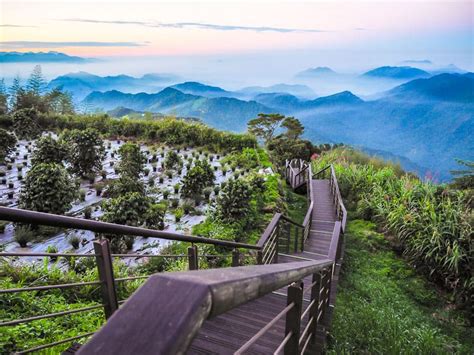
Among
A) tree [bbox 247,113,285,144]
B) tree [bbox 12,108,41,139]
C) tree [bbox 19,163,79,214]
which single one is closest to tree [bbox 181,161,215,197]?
tree [bbox 19,163,79,214]

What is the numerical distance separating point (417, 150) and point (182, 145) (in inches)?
4807

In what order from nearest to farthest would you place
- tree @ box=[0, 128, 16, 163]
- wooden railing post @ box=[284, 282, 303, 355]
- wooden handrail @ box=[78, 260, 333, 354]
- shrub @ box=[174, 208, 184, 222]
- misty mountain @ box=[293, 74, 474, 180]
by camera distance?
wooden handrail @ box=[78, 260, 333, 354] < wooden railing post @ box=[284, 282, 303, 355] < shrub @ box=[174, 208, 184, 222] < tree @ box=[0, 128, 16, 163] < misty mountain @ box=[293, 74, 474, 180]

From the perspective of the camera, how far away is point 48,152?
1063 centimetres

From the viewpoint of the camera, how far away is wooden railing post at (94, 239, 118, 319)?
173 centimetres

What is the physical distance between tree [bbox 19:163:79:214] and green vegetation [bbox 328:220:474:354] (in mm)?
5871

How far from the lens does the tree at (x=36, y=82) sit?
2432cm

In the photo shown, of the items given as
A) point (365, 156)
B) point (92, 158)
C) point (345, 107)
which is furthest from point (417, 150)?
point (92, 158)

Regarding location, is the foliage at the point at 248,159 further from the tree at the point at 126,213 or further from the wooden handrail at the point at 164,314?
the wooden handrail at the point at 164,314

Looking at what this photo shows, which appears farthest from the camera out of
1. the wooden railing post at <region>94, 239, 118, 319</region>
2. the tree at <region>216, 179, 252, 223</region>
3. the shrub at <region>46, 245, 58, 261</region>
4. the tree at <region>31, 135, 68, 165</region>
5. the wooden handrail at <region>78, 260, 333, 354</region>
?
the tree at <region>31, 135, 68, 165</region>

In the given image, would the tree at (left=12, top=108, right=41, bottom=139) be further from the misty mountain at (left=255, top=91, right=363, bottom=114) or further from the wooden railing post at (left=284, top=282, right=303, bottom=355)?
the misty mountain at (left=255, top=91, right=363, bottom=114)

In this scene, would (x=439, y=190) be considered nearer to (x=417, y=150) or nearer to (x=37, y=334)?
(x=37, y=334)

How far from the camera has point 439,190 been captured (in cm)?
952

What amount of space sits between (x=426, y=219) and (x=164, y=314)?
8450 mm

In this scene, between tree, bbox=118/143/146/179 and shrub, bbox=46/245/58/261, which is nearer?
shrub, bbox=46/245/58/261
